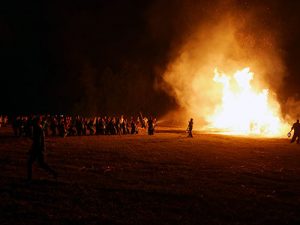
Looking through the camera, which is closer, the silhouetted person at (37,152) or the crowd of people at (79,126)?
the silhouetted person at (37,152)

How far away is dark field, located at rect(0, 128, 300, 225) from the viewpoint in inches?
341

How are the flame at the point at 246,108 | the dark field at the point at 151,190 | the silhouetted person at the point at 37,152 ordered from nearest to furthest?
1. the dark field at the point at 151,190
2. the silhouetted person at the point at 37,152
3. the flame at the point at 246,108

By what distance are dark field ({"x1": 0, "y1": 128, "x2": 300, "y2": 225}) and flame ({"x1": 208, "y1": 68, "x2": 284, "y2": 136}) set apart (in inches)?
926

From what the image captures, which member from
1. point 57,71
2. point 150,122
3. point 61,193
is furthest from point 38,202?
point 57,71

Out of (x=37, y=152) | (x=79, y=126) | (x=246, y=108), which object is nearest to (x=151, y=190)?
(x=37, y=152)

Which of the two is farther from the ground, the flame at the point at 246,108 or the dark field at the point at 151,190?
the flame at the point at 246,108

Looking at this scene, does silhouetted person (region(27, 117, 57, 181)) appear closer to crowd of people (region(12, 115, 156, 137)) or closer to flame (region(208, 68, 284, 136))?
crowd of people (region(12, 115, 156, 137))

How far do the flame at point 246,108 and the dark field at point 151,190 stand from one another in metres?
23.5

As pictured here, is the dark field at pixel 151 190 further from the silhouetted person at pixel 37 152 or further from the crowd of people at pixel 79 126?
the crowd of people at pixel 79 126

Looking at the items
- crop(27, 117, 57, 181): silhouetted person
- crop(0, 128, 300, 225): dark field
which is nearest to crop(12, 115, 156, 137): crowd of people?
crop(0, 128, 300, 225): dark field

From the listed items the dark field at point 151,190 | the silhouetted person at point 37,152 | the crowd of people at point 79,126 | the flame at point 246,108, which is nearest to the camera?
the dark field at point 151,190

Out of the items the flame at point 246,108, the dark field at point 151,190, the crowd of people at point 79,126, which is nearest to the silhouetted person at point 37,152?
the dark field at point 151,190

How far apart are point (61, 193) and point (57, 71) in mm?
65946

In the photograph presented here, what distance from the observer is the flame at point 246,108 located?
135ft
